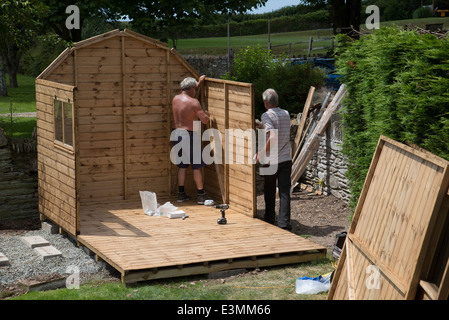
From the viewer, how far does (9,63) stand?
25547mm

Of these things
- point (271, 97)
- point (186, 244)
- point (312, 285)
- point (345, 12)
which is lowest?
point (186, 244)

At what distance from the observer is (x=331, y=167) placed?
13.2m

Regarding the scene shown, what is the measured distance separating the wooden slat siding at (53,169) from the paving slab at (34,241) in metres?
0.38

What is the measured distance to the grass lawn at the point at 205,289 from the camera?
26.0 ft

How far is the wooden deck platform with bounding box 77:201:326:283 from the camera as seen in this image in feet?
28.7

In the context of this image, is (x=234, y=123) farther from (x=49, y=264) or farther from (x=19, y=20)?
(x=19, y=20)

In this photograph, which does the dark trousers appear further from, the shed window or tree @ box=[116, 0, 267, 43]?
tree @ box=[116, 0, 267, 43]

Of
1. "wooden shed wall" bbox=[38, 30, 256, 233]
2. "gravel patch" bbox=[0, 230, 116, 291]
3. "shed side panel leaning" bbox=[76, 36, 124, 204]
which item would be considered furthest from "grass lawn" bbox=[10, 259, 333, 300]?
"shed side panel leaning" bbox=[76, 36, 124, 204]

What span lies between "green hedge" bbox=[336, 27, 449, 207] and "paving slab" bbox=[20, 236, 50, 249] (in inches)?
185

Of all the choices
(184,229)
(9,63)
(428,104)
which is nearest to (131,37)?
(184,229)

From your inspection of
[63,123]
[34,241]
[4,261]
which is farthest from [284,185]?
[4,261]

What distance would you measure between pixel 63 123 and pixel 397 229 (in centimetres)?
627

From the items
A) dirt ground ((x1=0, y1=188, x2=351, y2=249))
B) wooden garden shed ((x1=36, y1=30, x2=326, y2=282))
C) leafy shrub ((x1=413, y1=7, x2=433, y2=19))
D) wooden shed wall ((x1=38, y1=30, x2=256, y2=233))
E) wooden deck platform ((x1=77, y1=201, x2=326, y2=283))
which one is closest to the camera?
wooden deck platform ((x1=77, y1=201, x2=326, y2=283))

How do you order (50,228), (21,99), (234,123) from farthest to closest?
(21,99)
(50,228)
(234,123)
